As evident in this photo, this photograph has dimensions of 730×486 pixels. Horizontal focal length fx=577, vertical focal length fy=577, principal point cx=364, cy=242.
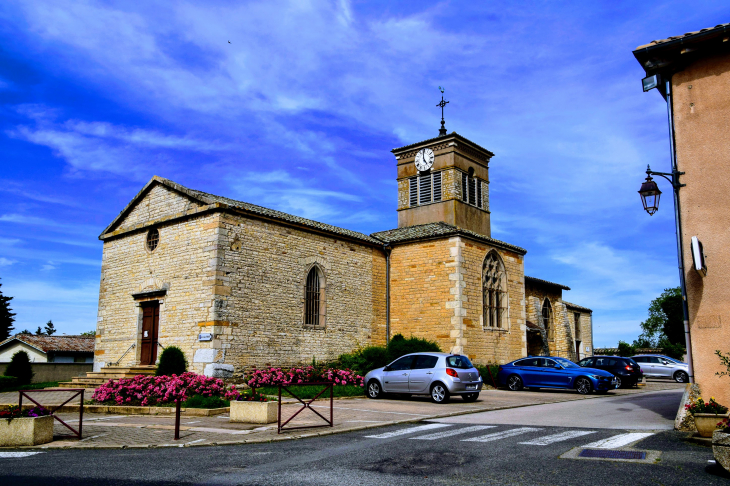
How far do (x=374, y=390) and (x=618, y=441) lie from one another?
9.02m

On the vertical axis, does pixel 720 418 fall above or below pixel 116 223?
below

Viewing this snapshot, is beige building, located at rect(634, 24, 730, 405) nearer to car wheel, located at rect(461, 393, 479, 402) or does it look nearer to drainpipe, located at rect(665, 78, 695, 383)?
drainpipe, located at rect(665, 78, 695, 383)

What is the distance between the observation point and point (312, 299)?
2012 cm

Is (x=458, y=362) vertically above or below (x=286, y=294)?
below

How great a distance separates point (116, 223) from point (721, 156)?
64.3 ft

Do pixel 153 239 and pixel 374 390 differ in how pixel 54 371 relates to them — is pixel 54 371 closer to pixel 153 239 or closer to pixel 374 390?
pixel 153 239

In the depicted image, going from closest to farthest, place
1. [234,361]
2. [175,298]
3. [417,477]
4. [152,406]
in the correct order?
[417,477]
[152,406]
[234,361]
[175,298]

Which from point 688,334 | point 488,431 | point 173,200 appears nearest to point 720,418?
point 688,334

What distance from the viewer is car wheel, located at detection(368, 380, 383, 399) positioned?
16719mm

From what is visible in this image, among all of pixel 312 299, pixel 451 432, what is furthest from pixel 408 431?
pixel 312 299

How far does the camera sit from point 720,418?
336 inches

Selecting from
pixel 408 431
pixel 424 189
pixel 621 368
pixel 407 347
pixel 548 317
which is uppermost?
pixel 424 189

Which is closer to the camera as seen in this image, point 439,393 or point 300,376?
point 439,393

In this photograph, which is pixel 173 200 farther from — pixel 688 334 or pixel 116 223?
pixel 688 334
